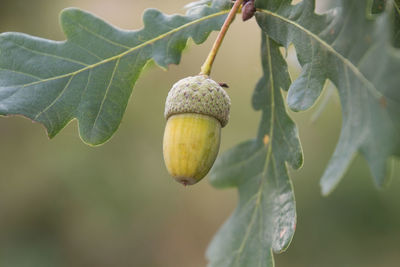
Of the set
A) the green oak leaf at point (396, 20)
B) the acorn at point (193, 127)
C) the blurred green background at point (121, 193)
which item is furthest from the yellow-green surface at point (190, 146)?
the blurred green background at point (121, 193)

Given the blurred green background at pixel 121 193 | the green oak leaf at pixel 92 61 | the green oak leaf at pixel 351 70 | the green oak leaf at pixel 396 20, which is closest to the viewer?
the green oak leaf at pixel 351 70

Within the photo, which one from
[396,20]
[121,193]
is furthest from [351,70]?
[121,193]

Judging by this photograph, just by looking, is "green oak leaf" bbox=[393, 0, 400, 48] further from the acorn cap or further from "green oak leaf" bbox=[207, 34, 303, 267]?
the acorn cap

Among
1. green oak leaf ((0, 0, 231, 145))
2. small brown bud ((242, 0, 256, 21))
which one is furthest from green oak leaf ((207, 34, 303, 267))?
green oak leaf ((0, 0, 231, 145))

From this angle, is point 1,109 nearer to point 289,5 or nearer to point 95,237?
point 289,5

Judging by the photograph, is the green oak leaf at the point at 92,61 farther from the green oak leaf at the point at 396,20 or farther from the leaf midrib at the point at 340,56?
the green oak leaf at the point at 396,20

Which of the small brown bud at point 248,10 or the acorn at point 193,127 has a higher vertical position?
the small brown bud at point 248,10
